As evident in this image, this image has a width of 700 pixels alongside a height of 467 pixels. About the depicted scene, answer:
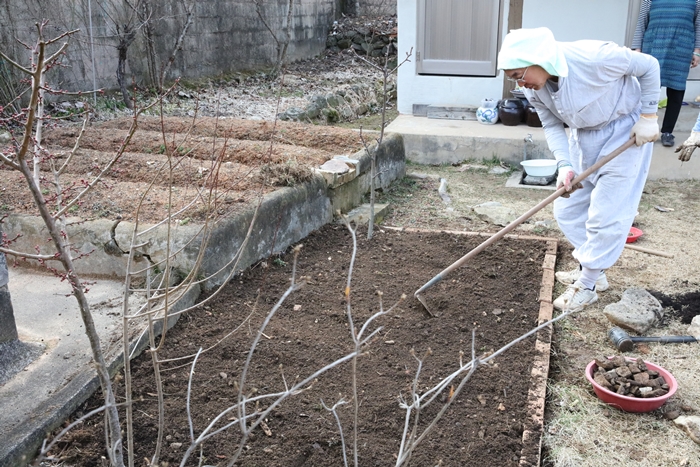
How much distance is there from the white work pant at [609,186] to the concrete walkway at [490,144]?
3.39 meters

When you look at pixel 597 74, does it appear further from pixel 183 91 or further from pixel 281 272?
pixel 183 91

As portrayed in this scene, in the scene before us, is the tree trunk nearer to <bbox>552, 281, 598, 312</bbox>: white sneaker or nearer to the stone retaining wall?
→ the stone retaining wall

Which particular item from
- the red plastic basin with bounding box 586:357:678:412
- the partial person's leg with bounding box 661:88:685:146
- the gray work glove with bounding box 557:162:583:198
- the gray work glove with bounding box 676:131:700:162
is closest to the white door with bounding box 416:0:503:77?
the partial person's leg with bounding box 661:88:685:146

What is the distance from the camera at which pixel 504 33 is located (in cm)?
837

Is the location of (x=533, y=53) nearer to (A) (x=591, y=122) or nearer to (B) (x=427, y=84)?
(A) (x=591, y=122)

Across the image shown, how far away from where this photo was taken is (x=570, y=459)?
266cm

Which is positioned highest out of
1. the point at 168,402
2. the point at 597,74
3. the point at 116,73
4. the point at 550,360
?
the point at 597,74

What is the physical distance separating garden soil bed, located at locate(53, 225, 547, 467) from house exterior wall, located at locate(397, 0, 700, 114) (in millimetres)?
4366

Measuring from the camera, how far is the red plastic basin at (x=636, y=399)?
292cm

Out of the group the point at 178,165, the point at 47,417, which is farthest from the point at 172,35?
the point at 47,417

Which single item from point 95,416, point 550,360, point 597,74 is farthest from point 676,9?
point 95,416

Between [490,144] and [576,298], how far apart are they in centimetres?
380

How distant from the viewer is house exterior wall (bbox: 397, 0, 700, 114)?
7.71m

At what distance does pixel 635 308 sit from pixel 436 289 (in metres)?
1.19
